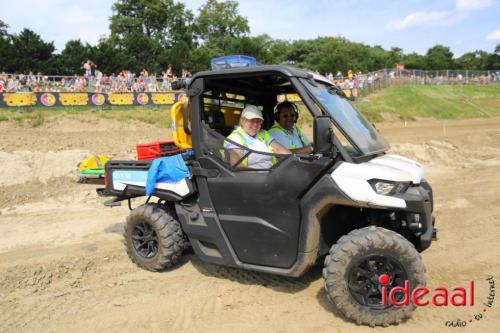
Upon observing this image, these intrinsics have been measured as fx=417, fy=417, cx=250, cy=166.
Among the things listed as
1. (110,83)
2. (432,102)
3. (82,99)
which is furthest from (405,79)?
(82,99)

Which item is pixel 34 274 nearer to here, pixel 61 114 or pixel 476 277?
pixel 476 277

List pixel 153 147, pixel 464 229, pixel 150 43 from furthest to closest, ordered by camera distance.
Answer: pixel 150 43, pixel 464 229, pixel 153 147

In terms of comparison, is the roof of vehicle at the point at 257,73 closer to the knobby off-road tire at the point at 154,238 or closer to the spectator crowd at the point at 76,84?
the knobby off-road tire at the point at 154,238

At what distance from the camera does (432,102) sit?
30.8 metres

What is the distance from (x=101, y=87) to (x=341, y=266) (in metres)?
19.0

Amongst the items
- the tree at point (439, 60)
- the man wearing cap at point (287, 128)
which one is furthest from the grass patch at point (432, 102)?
the tree at point (439, 60)

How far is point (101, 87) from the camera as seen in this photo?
2016cm

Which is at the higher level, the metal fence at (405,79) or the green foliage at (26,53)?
the green foliage at (26,53)

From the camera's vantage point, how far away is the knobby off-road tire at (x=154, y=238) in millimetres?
4770

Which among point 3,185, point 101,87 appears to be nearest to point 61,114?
point 101,87

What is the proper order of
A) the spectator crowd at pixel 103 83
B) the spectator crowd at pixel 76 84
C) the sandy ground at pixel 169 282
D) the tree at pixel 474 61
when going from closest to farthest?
1. the sandy ground at pixel 169 282
2. the spectator crowd at pixel 76 84
3. the spectator crowd at pixel 103 83
4. the tree at pixel 474 61

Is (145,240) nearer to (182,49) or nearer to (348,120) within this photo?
(348,120)

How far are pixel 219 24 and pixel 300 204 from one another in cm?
7285

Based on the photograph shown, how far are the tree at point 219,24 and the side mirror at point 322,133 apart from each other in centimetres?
6754
